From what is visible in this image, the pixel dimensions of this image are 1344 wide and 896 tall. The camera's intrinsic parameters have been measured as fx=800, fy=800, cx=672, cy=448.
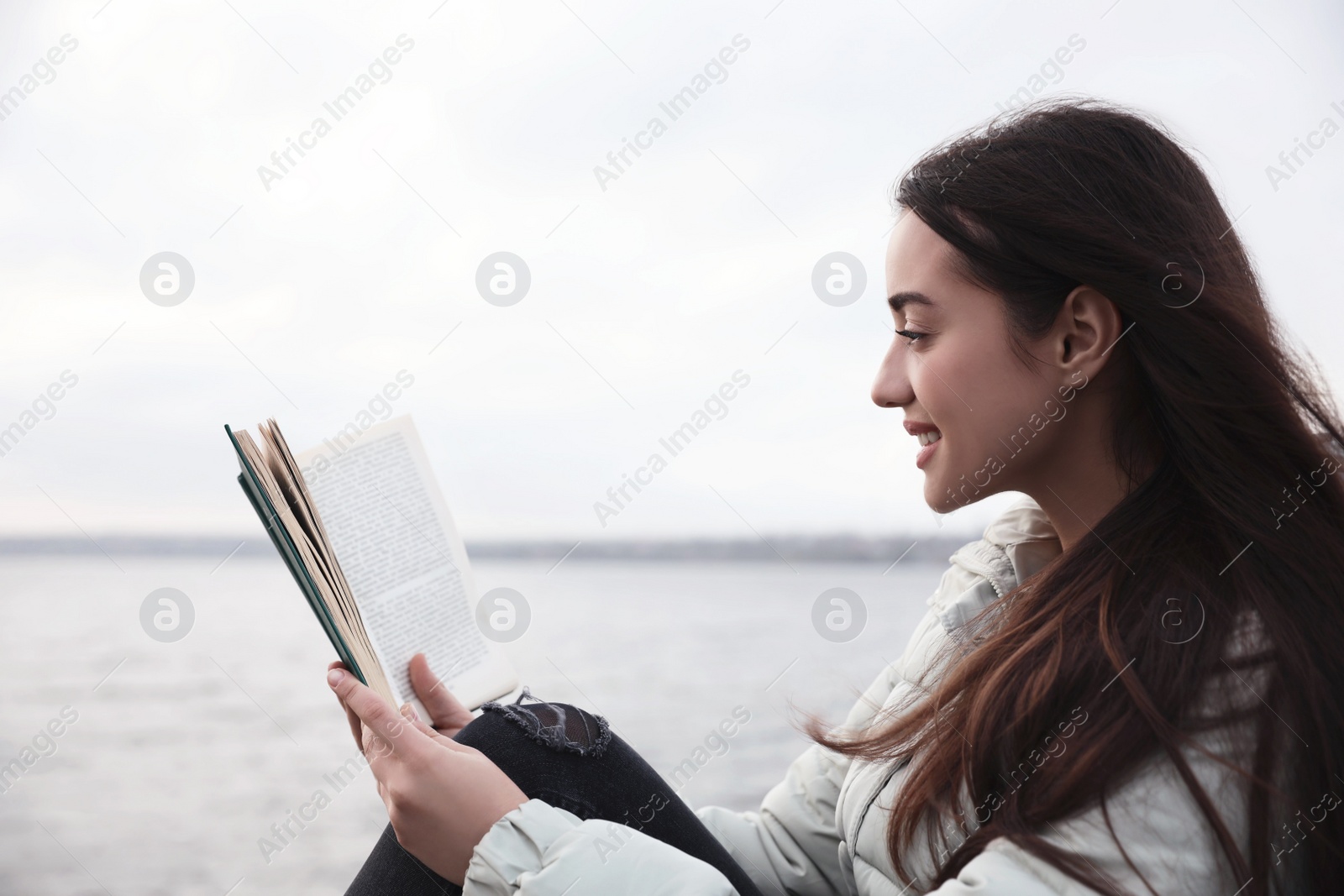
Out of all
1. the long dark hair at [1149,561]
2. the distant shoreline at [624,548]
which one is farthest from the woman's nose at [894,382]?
the distant shoreline at [624,548]

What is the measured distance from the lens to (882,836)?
0.72 m

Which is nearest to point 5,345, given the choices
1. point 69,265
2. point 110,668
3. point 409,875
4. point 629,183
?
point 69,265

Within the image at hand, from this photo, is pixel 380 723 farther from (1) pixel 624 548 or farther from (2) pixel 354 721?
(1) pixel 624 548

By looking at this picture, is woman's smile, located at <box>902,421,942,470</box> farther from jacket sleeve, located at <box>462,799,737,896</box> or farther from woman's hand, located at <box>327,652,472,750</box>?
woman's hand, located at <box>327,652,472,750</box>

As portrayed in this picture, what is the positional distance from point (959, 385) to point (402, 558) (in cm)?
58

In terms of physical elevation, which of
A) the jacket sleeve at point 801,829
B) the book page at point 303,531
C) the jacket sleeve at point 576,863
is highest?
the book page at point 303,531

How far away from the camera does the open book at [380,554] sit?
0.73 m

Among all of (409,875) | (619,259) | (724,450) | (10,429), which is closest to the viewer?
(409,875)

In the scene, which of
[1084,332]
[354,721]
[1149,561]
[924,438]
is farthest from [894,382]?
[354,721]

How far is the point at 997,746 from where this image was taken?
59 centimetres

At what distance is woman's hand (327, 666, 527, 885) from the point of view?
2.15ft

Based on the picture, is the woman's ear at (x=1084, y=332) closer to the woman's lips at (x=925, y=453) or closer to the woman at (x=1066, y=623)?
the woman at (x=1066, y=623)

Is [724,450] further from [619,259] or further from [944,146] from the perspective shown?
[944,146]

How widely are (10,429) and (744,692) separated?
248 centimetres
